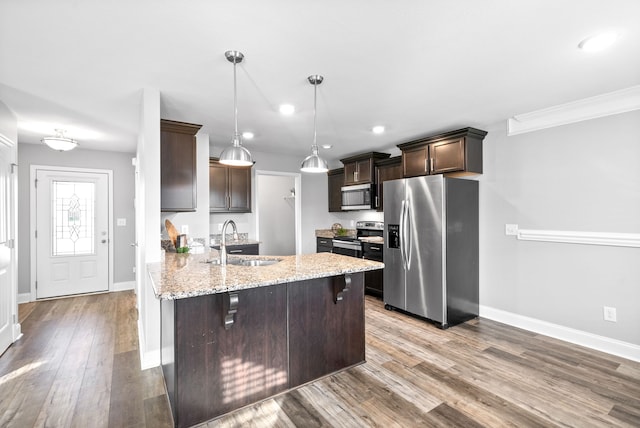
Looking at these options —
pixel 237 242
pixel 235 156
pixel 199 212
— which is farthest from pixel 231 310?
pixel 237 242

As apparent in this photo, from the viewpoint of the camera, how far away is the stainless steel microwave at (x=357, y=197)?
5.08 metres

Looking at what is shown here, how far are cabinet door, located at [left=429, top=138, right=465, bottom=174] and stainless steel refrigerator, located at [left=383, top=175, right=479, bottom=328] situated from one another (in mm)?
238

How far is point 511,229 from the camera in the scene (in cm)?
362

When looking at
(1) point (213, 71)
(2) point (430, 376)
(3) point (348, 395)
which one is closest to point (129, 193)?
(1) point (213, 71)

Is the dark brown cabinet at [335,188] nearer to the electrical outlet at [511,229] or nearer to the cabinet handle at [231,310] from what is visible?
the electrical outlet at [511,229]

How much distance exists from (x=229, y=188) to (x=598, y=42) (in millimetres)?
4300

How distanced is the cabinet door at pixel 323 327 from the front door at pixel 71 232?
4475mm

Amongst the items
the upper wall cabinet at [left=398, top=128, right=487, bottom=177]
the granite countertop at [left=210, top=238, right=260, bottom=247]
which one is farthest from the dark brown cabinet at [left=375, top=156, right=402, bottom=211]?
the granite countertop at [left=210, top=238, right=260, bottom=247]

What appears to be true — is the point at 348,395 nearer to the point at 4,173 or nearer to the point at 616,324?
the point at 616,324

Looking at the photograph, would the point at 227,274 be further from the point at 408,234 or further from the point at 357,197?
the point at 357,197

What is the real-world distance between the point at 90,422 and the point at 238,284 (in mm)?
1348

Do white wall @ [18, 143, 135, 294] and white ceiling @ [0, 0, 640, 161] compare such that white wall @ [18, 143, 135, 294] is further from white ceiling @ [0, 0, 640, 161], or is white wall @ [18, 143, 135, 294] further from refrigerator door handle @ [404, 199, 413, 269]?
refrigerator door handle @ [404, 199, 413, 269]

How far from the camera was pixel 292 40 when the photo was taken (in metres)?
1.93

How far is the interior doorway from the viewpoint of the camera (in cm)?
664
